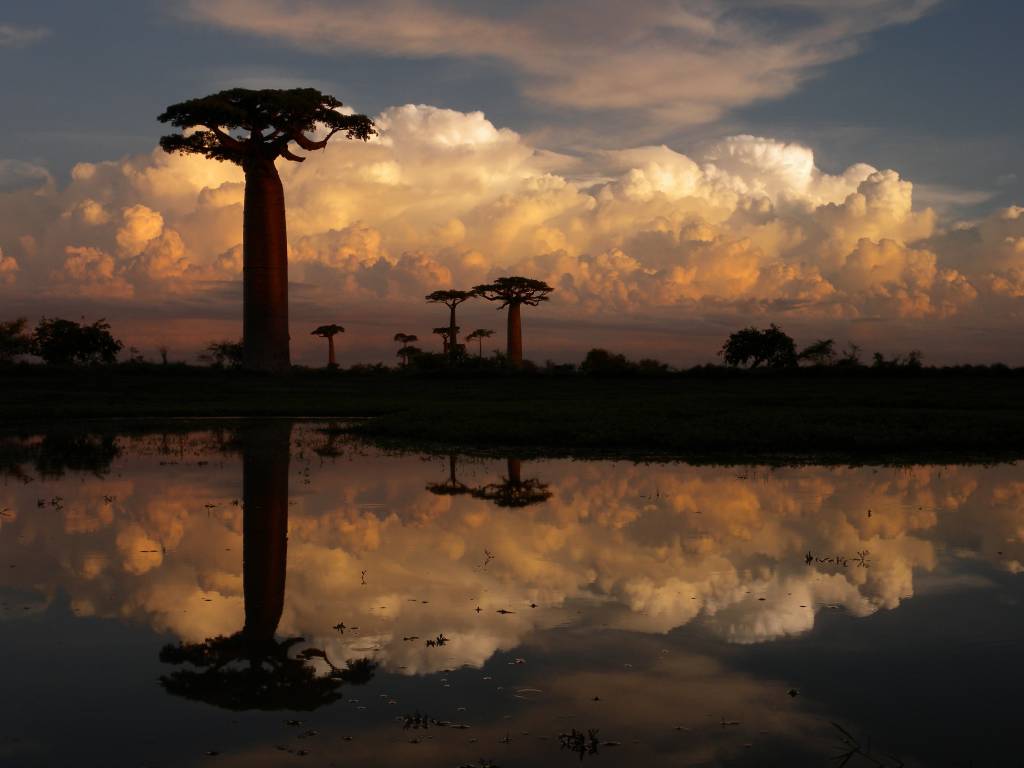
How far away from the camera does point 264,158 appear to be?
45219 mm

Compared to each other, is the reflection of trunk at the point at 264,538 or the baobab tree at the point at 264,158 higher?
the baobab tree at the point at 264,158

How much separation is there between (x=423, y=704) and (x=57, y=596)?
4.19 metres

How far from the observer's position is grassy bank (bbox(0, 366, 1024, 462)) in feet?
72.4

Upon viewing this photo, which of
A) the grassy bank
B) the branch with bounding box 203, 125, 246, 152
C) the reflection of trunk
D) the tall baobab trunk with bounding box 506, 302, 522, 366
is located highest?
the branch with bounding box 203, 125, 246, 152

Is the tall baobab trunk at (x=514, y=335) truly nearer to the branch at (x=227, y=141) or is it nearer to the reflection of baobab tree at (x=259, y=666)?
the branch at (x=227, y=141)

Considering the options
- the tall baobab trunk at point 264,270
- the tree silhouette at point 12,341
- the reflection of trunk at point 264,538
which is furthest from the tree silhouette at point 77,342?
the reflection of trunk at point 264,538

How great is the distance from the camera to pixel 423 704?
5773 mm

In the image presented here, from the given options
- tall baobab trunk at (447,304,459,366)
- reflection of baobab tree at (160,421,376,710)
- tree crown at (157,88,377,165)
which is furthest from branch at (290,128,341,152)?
reflection of baobab tree at (160,421,376,710)

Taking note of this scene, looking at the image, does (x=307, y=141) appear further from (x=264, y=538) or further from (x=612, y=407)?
(x=264, y=538)

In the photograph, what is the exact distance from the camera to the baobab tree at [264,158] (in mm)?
43500

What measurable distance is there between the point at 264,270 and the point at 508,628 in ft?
133

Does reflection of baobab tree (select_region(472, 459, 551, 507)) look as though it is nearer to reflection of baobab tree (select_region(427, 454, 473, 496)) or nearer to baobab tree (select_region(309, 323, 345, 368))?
reflection of baobab tree (select_region(427, 454, 473, 496))

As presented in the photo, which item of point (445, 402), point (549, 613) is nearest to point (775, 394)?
point (445, 402)

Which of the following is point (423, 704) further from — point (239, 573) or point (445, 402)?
point (445, 402)
